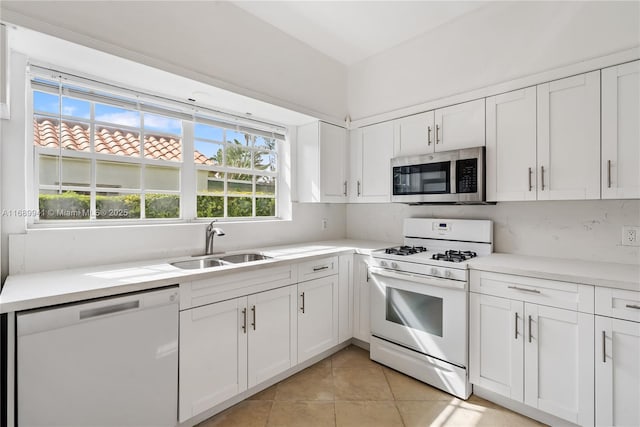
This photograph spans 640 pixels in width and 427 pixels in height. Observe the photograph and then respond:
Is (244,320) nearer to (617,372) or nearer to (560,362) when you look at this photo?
(560,362)

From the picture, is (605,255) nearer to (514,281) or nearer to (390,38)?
(514,281)

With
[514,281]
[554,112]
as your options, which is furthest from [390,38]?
[514,281]

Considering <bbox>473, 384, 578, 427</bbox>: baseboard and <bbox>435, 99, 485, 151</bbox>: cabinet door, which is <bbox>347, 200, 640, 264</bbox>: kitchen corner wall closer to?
<bbox>435, 99, 485, 151</bbox>: cabinet door

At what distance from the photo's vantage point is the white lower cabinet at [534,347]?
1626 mm

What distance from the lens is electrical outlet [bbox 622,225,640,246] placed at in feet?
6.10

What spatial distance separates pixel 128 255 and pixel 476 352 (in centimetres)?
240

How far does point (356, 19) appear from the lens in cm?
242

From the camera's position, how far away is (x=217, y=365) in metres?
1.79

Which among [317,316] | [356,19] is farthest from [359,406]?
[356,19]

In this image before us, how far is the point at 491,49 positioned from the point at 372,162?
1267 mm

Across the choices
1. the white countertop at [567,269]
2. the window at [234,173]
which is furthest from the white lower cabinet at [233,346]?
the white countertop at [567,269]

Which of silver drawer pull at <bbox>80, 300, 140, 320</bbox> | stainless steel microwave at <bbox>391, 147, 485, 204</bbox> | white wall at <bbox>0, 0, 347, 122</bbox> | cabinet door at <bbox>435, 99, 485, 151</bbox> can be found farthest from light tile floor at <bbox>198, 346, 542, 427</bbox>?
white wall at <bbox>0, 0, 347, 122</bbox>

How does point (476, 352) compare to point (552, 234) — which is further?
point (552, 234)

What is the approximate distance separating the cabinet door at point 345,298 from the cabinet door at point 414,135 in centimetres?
108
